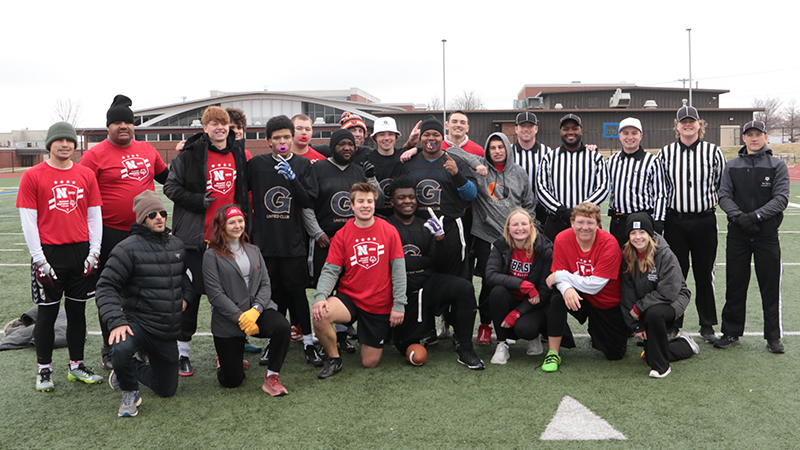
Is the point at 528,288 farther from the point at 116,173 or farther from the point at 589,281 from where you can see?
the point at 116,173

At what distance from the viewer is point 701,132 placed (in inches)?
207

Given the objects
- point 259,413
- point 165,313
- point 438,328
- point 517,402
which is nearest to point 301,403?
point 259,413

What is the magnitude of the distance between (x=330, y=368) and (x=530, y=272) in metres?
1.83

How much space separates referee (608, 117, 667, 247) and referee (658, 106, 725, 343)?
11cm

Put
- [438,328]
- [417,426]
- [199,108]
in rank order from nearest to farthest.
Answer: [417,426], [438,328], [199,108]

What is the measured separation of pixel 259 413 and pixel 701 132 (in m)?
4.44

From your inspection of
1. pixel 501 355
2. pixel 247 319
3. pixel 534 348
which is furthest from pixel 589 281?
pixel 247 319

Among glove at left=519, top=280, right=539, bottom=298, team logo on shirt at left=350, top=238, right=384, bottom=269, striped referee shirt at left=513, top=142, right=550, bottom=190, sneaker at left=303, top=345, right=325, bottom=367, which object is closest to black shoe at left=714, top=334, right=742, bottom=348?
glove at left=519, top=280, right=539, bottom=298

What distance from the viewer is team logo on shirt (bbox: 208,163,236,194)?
454 centimetres

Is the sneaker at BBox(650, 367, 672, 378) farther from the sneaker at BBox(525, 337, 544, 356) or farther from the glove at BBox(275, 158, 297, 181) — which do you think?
the glove at BBox(275, 158, 297, 181)

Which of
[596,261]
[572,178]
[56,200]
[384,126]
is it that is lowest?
[596,261]

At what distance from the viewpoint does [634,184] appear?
16.9ft

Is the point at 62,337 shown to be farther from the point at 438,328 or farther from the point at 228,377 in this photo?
the point at 438,328

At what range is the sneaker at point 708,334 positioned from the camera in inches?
201
